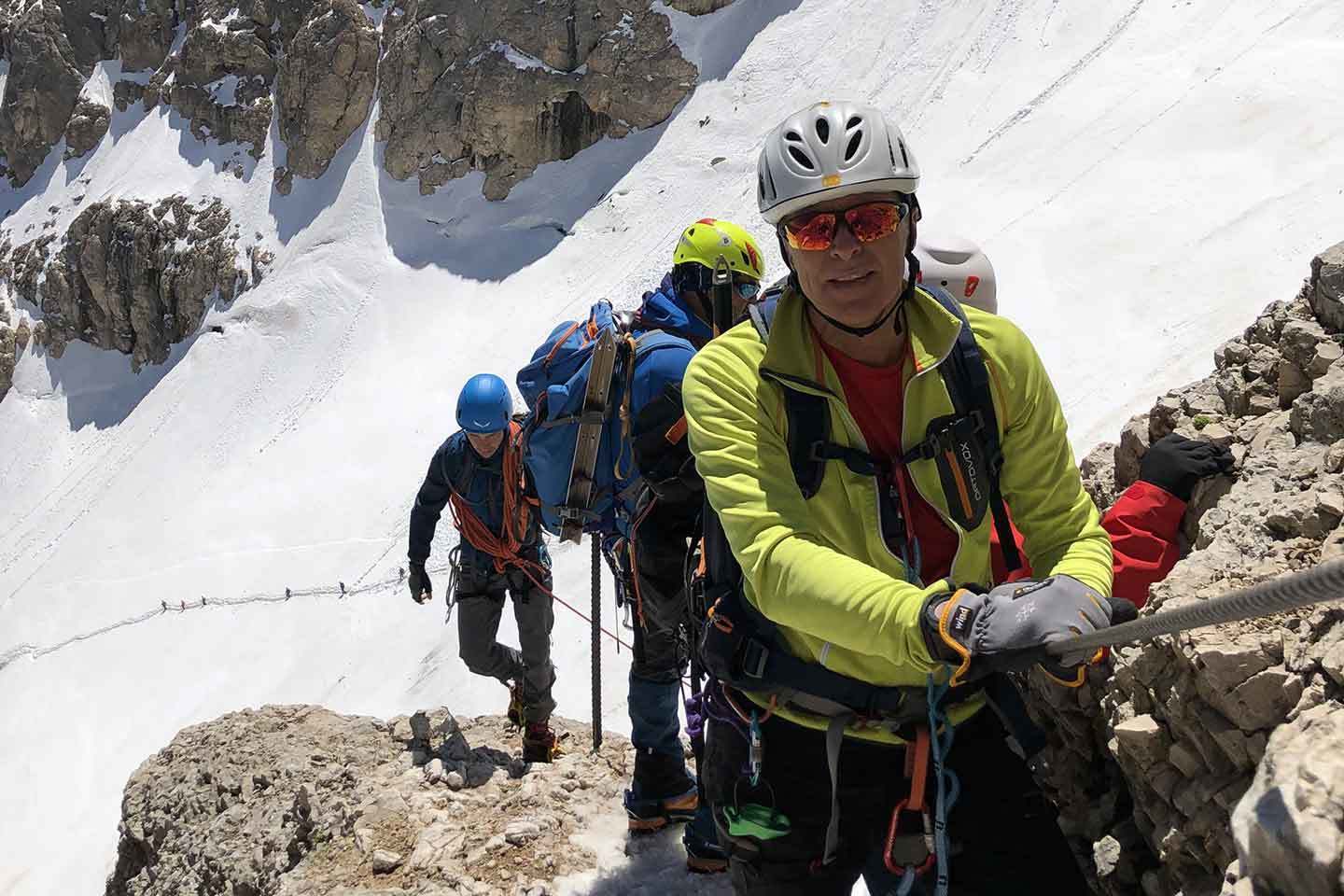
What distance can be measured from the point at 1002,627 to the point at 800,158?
4.26 feet

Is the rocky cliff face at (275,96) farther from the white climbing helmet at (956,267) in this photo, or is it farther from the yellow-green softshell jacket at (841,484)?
the yellow-green softshell jacket at (841,484)

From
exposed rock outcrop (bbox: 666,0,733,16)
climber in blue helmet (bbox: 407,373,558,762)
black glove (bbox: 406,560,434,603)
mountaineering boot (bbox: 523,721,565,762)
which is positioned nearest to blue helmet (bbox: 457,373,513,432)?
climber in blue helmet (bbox: 407,373,558,762)

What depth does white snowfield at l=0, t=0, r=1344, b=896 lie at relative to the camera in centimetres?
1366

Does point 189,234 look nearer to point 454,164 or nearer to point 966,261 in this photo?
point 454,164

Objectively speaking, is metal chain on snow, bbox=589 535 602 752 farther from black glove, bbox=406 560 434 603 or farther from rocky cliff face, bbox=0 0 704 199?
rocky cliff face, bbox=0 0 704 199

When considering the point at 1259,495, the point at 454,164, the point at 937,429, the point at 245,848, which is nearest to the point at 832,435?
the point at 937,429

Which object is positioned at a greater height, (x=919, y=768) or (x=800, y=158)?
(x=800, y=158)

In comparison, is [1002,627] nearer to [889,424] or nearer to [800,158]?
[889,424]

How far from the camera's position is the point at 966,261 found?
4.48 m

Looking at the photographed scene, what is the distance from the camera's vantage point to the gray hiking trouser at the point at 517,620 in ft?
24.0

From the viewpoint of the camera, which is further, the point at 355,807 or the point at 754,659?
the point at 355,807

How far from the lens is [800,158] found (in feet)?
8.97

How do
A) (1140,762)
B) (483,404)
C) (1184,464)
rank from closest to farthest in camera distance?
(1140,762), (1184,464), (483,404)

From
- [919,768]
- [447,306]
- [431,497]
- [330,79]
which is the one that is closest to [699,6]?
[447,306]
